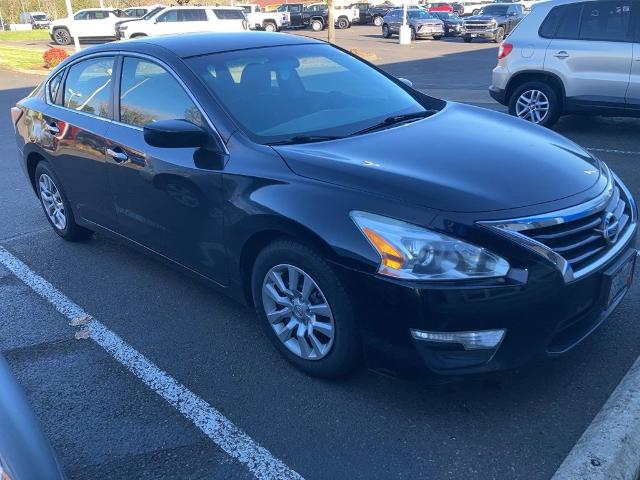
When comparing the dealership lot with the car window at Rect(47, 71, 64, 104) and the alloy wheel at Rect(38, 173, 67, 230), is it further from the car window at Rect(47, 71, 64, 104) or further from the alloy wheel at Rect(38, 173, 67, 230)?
the car window at Rect(47, 71, 64, 104)

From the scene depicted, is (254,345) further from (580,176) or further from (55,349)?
(580,176)

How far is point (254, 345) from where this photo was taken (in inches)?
142

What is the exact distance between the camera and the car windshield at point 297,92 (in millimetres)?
3490

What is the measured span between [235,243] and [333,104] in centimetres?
110

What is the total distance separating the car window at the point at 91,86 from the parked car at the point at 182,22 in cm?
2270

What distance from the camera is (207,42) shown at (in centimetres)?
400

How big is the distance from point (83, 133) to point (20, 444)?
3.09 m

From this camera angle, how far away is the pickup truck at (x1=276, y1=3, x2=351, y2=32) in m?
39.4

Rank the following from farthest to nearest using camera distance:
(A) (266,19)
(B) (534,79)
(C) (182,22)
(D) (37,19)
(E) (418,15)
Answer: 1. (D) (37,19)
2. (A) (266,19)
3. (E) (418,15)
4. (C) (182,22)
5. (B) (534,79)

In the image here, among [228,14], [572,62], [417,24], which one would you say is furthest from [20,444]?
[417,24]

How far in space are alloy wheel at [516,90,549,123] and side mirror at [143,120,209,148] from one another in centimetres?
623

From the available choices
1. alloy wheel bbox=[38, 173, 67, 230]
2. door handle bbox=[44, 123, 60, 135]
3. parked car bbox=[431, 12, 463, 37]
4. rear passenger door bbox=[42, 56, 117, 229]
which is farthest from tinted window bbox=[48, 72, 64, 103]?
parked car bbox=[431, 12, 463, 37]

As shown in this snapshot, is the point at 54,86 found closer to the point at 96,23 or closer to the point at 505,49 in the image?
the point at 505,49

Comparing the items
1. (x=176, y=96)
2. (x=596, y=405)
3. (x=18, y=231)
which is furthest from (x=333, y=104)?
(x=18, y=231)
